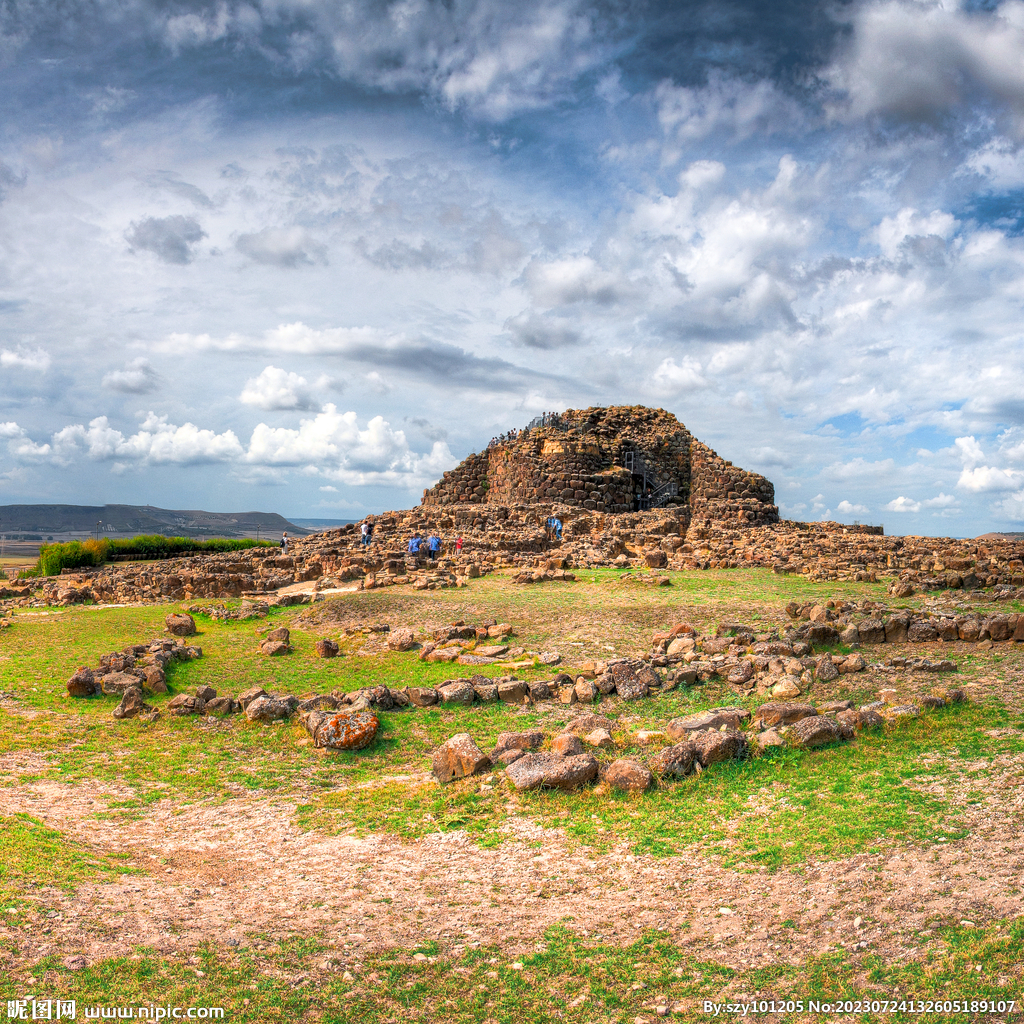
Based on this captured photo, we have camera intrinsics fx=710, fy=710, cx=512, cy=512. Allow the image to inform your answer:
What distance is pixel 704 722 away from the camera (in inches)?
320

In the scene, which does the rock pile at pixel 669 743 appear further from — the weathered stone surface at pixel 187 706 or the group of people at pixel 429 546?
the group of people at pixel 429 546

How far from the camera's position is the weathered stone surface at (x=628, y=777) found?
699cm

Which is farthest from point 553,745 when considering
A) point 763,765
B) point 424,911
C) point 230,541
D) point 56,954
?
point 230,541

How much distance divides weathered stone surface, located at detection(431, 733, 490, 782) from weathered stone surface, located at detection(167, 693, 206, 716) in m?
4.24

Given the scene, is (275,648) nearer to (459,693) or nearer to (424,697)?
(424,697)

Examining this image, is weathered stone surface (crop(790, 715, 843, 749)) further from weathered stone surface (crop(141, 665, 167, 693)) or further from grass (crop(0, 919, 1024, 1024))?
weathered stone surface (crop(141, 665, 167, 693))

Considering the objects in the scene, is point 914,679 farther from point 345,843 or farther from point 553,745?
point 345,843

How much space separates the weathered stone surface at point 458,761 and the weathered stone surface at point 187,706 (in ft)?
13.9

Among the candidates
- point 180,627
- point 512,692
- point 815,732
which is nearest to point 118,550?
point 180,627

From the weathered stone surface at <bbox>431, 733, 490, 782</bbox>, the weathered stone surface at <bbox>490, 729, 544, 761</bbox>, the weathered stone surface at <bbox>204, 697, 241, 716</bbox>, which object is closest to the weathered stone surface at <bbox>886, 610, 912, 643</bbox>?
the weathered stone surface at <bbox>490, 729, 544, 761</bbox>

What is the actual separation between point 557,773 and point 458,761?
3.98ft

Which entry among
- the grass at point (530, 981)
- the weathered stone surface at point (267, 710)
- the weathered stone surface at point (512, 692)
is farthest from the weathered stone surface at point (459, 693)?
the grass at point (530, 981)

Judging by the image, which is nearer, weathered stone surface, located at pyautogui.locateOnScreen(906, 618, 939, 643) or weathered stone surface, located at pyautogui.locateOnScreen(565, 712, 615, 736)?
weathered stone surface, located at pyautogui.locateOnScreen(565, 712, 615, 736)

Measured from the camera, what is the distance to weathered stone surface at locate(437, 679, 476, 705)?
10.4 m
